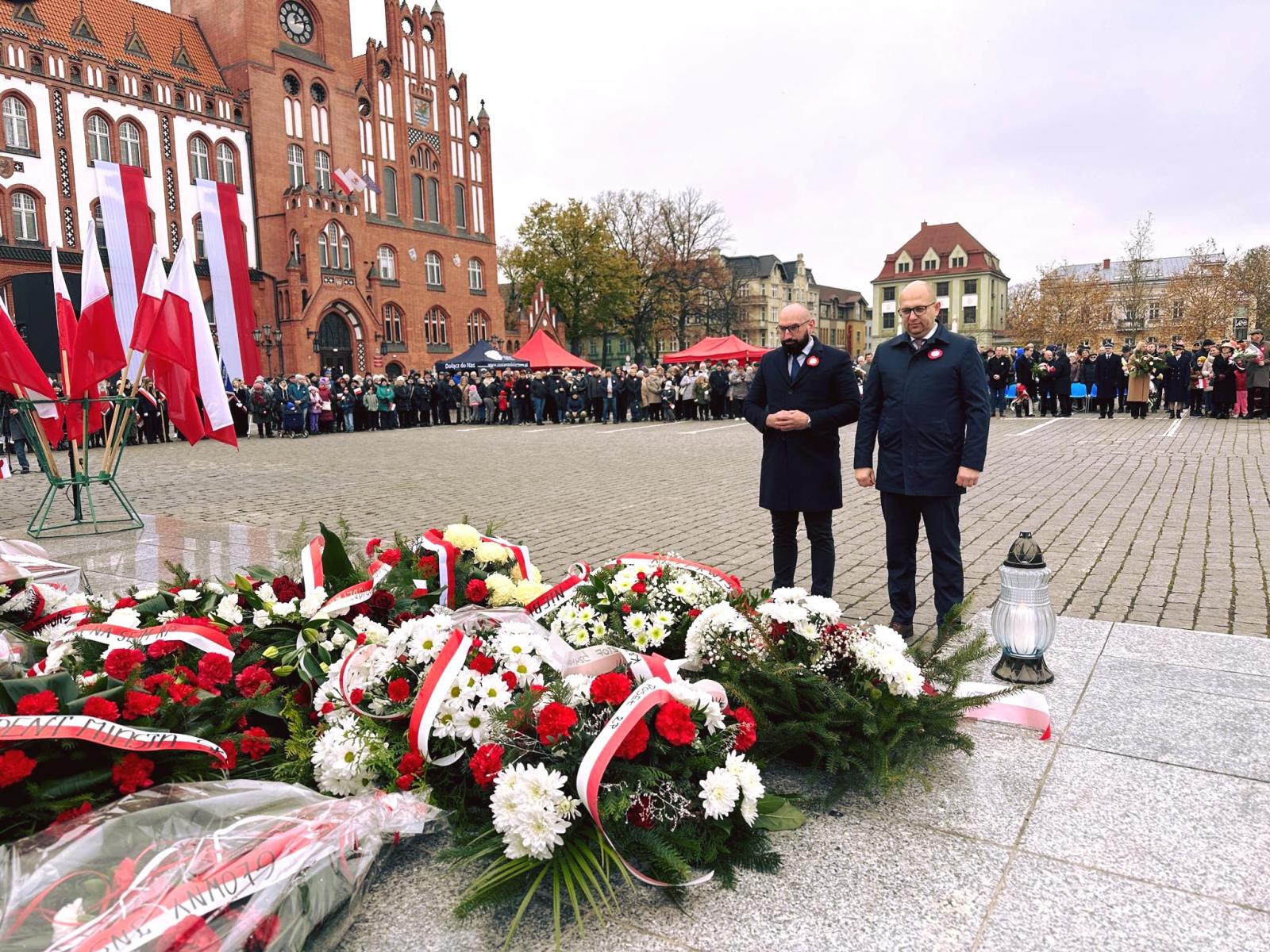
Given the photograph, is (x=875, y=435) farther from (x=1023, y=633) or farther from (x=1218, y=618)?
(x=1218, y=618)

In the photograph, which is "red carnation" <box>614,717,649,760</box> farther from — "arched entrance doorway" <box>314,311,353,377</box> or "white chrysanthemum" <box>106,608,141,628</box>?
"arched entrance doorway" <box>314,311,353,377</box>

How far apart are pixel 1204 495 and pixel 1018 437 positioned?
859 cm

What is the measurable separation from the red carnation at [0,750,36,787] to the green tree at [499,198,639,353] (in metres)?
55.8

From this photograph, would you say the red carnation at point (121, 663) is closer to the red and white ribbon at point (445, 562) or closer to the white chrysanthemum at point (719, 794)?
the red and white ribbon at point (445, 562)

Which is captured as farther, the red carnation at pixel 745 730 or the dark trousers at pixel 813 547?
the dark trousers at pixel 813 547

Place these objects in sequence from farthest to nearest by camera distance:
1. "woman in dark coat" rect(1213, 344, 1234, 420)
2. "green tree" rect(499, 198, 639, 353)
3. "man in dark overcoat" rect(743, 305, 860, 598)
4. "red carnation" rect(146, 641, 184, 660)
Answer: "green tree" rect(499, 198, 639, 353), "woman in dark coat" rect(1213, 344, 1234, 420), "man in dark overcoat" rect(743, 305, 860, 598), "red carnation" rect(146, 641, 184, 660)

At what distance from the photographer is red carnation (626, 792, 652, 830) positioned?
2.29 m

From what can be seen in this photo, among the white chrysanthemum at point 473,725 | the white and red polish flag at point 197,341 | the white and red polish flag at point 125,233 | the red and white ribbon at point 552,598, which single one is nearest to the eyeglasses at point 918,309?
the red and white ribbon at point 552,598

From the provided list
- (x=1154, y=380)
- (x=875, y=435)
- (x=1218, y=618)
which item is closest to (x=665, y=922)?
(x=875, y=435)

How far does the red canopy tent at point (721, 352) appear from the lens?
104 ft

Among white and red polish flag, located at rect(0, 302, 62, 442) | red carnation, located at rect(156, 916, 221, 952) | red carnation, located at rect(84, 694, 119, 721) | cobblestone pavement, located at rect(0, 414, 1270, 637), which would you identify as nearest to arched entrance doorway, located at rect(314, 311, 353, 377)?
cobblestone pavement, located at rect(0, 414, 1270, 637)

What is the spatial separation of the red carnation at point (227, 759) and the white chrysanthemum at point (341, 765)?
8.5 inches

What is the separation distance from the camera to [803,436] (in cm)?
516

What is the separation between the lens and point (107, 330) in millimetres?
8219
